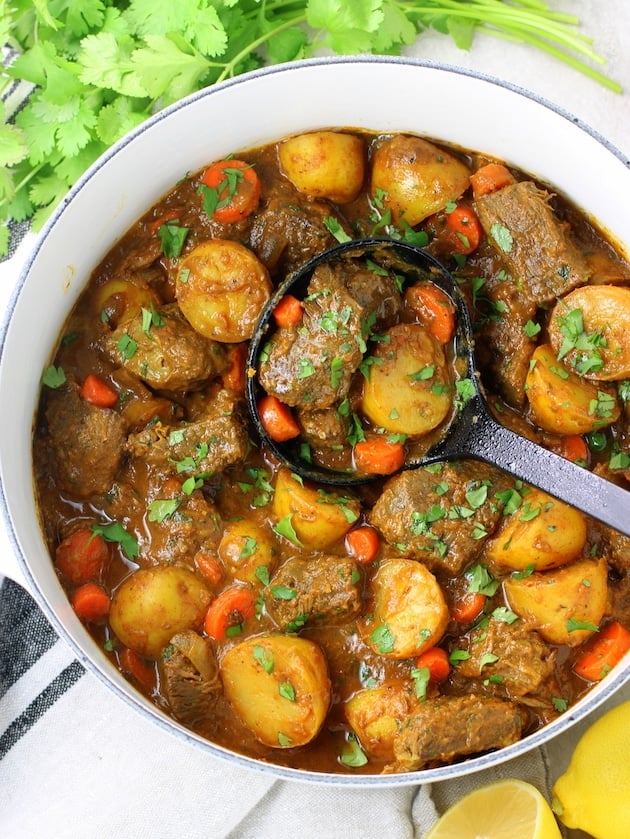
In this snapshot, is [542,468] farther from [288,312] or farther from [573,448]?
[288,312]

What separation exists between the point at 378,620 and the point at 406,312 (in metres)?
1.11

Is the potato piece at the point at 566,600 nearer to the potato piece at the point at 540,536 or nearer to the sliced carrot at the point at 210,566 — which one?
the potato piece at the point at 540,536

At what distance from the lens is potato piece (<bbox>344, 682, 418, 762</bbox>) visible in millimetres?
3201

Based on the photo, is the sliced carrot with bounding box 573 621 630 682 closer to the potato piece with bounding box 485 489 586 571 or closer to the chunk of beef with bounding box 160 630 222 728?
the potato piece with bounding box 485 489 586 571

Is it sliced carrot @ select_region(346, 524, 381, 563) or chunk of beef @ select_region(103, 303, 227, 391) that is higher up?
chunk of beef @ select_region(103, 303, 227, 391)

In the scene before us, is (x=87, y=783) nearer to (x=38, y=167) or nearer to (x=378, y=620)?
(x=378, y=620)

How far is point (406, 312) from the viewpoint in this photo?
11.3ft

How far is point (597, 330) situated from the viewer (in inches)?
128

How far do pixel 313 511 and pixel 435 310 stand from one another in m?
0.83

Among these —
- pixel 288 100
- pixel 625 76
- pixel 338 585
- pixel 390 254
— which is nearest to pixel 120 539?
pixel 338 585

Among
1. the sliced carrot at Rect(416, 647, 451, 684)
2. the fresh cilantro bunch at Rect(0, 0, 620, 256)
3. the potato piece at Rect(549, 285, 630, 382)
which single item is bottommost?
the sliced carrot at Rect(416, 647, 451, 684)

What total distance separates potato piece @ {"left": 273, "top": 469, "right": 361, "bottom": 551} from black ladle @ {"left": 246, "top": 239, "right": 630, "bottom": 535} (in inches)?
2.2

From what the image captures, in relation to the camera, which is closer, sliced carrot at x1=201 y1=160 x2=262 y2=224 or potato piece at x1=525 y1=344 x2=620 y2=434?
potato piece at x1=525 y1=344 x2=620 y2=434

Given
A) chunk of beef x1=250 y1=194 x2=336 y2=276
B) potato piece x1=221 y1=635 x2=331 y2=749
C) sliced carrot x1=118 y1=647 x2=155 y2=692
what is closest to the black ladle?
chunk of beef x1=250 y1=194 x2=336 y2=276
